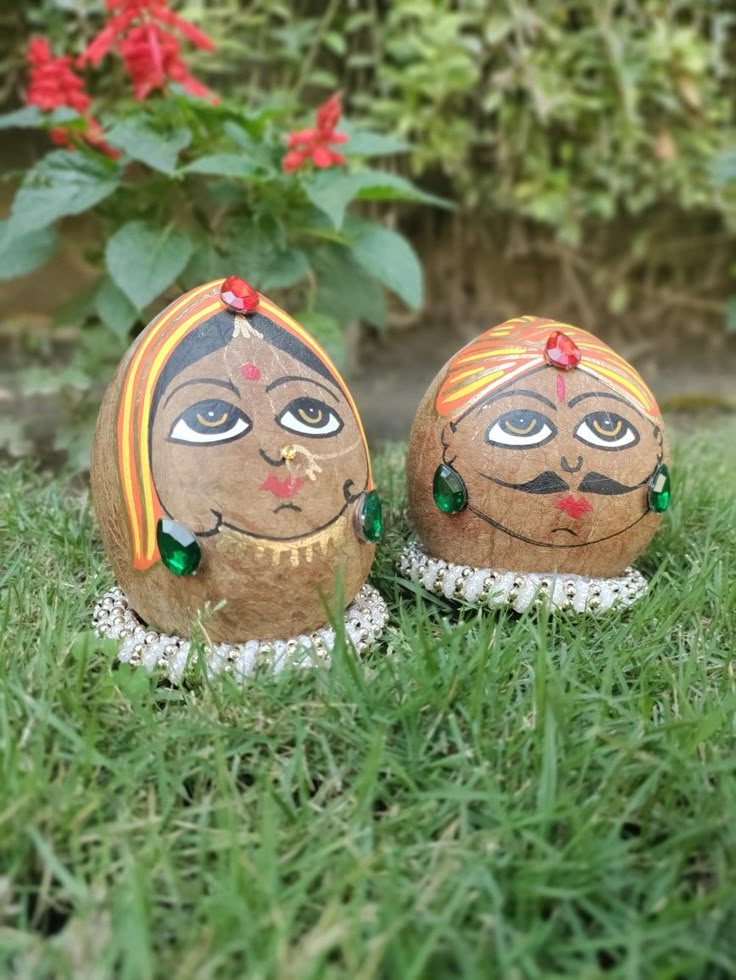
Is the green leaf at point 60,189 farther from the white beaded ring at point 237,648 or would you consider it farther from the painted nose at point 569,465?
the painted nose at point 569,465

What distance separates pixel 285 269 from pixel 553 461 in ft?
3.62

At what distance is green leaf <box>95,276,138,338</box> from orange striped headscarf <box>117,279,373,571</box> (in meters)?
0.90

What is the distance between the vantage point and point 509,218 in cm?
452

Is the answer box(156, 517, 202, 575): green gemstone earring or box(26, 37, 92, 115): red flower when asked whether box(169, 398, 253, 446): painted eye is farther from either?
box(26, 37, 92, 115): red flower

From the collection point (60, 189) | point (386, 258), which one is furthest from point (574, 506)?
point (60, 189)

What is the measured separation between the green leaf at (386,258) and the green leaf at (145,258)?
1.44 feet

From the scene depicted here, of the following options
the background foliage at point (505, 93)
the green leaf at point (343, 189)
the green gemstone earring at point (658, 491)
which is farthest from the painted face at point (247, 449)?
the background foliage at point (505, 93)

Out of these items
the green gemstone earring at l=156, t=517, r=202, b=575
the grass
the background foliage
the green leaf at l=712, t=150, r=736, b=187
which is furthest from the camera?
the green leaf at l=712, t=150, r=736, b=187

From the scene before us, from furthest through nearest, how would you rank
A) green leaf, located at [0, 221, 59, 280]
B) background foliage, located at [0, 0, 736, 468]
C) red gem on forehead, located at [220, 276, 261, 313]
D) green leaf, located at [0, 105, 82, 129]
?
background foliage, located at [0, 0, 736, 468] → green leaf, located at [0, 221, 59, 280] → green leaf, located at [0, 105, 82, 129] → red gem on forehead, located at [220, 276, 261, 313]

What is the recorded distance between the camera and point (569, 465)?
1583mm

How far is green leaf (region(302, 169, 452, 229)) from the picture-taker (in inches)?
87.3

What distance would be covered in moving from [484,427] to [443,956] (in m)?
0.89

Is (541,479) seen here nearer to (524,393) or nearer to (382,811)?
(524,393)

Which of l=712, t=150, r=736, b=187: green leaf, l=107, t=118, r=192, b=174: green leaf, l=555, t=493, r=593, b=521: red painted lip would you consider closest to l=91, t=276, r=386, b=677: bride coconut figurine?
l=555, t=493, r=593, b=521: red painted lip
